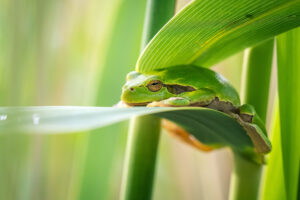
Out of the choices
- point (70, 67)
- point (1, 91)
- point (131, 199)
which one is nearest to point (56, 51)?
point (70, 67)

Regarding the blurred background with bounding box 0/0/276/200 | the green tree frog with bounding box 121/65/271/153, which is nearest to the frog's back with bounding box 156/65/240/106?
the green tree frog with bounding box 121/65/271/153

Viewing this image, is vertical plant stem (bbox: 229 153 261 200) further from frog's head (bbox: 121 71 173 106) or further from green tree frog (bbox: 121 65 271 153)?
frog's head (bbox: 121 71 173 106)

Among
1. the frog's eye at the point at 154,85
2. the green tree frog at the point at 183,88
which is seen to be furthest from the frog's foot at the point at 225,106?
the frog's eye at the point at 154,85

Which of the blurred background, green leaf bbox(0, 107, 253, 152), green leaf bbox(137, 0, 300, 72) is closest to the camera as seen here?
green leaf bbox(0, 107, 253, 152)

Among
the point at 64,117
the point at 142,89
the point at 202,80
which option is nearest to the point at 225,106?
the point at 202,80

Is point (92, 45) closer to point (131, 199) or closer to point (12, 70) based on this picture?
point (12, 70)
